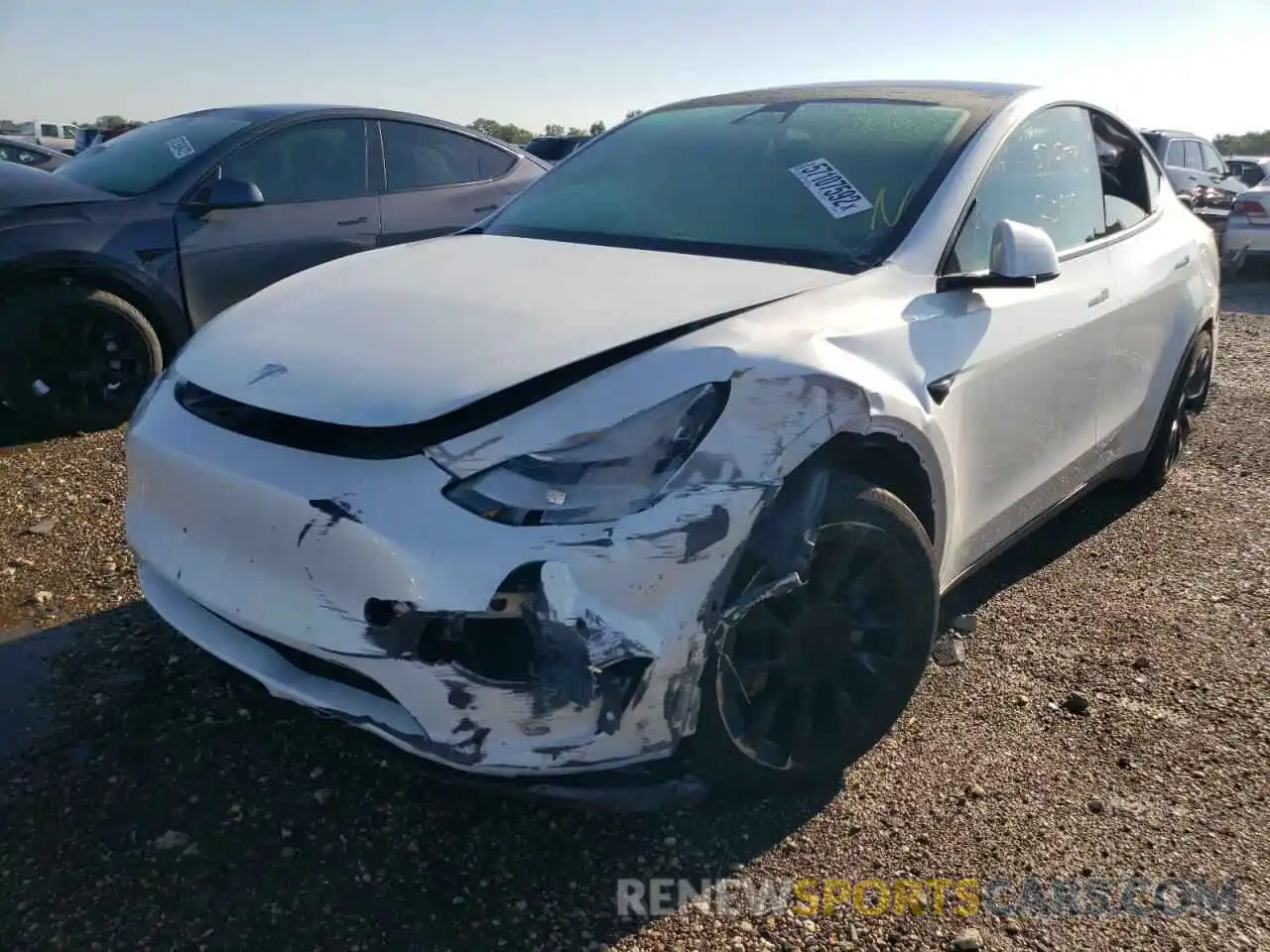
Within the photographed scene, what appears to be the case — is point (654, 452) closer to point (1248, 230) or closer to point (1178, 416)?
point (1178, 416)

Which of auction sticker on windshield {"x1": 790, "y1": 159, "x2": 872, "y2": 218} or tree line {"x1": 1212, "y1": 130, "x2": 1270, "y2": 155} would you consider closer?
auction sticker on windshield {"x1": 790, "y1": 159, "x2": 872, "y2": 218}

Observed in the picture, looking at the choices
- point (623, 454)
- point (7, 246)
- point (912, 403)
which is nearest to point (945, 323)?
point (912, 403)

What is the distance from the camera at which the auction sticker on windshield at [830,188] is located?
2793 millimetres

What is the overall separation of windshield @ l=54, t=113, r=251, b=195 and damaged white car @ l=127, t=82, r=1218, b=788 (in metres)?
2.61

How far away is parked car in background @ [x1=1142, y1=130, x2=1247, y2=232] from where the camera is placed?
41.0 feet

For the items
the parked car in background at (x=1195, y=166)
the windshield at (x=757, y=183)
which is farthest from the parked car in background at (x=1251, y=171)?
the windshield at (x=757, y=183)

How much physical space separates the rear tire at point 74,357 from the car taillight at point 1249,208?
35.8ft

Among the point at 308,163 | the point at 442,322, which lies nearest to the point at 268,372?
the point at 442,322

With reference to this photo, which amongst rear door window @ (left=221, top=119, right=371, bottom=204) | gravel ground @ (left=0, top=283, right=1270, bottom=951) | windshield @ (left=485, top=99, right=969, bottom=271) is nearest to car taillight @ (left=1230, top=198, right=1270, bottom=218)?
gravel ground @ (left=0, top=283, right=1270, bottom=951)

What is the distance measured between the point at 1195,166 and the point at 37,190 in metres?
14.2

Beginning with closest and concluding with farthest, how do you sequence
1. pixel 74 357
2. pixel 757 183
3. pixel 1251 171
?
pixel 757 183 → pixel 74 357 → pixel 1251 171

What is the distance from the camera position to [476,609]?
1825mm

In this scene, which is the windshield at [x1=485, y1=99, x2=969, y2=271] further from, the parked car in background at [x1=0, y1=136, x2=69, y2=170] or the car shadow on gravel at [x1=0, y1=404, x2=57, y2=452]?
the parked car in background at [x1=0, y1=136, x2=69, y2=170]

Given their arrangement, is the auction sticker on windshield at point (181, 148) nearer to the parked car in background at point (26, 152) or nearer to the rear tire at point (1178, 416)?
the rear tire at point (1178, 416)
